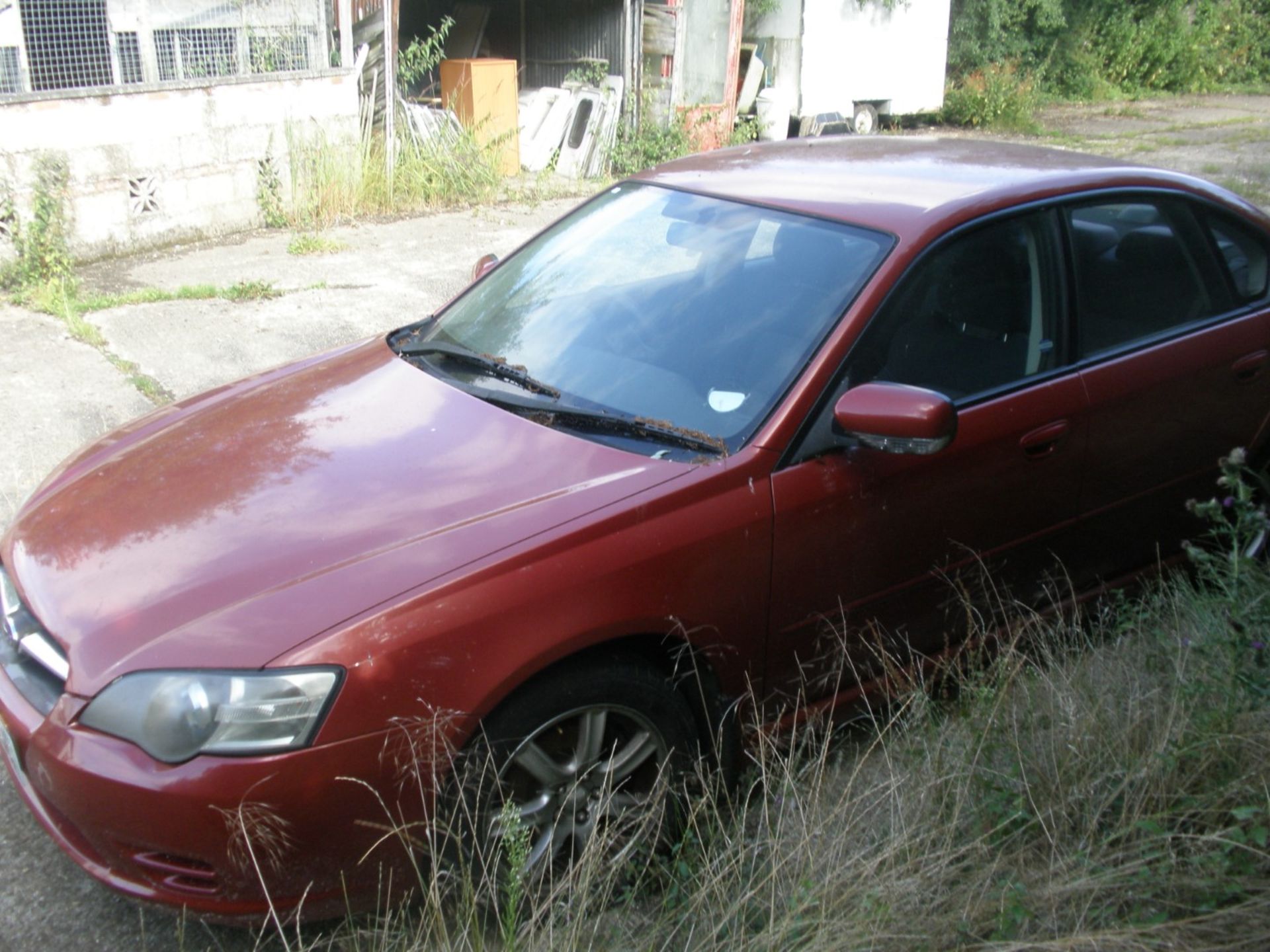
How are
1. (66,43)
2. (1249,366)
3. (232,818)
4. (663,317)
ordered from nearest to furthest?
(232,818)
(663,317)
(1249,366)
(66,43)

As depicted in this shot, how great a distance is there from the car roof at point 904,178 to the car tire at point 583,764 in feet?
4.91

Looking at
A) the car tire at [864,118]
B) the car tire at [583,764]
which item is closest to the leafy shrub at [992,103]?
the car tire at [864,118]

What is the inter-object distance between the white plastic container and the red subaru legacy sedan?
37.0ft

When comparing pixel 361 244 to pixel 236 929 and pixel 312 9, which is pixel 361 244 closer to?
pixel 312 9

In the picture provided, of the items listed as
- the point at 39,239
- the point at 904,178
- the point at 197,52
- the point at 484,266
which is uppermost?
the point at 197,52

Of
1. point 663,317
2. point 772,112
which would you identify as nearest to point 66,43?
point 663,317

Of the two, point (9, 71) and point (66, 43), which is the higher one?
point (66, 43)

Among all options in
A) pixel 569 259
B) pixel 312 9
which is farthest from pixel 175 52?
pixel 569 259

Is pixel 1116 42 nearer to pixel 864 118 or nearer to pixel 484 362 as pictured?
pixel 864 118

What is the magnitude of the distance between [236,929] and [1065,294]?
286cm

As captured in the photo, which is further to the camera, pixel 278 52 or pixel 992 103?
pixel 992 103

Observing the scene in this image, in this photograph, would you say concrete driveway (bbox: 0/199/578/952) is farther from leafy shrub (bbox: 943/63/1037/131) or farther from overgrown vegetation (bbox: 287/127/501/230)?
leafy shrub (bbox: 943/63/1037/131)

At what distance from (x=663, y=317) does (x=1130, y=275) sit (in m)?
1.57

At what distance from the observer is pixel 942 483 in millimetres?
3355
